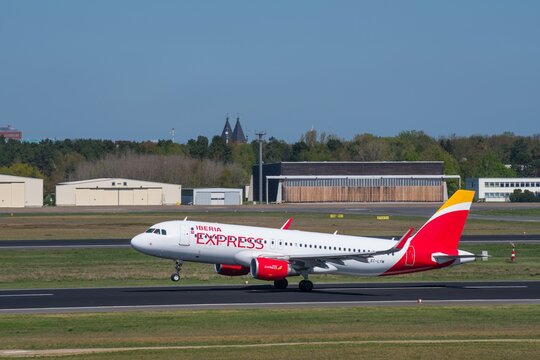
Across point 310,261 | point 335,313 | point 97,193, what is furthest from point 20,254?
point 97,193

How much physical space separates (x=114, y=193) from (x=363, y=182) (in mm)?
44679

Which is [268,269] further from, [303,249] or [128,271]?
[128,271]

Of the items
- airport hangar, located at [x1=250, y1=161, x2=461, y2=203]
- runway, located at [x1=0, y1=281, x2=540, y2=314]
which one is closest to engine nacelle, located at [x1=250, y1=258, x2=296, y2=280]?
runway, located at [x1=0, y1=281, x2=540, y2=314]

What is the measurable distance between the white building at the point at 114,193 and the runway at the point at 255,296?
12425 centimetres

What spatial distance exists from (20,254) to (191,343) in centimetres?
3782

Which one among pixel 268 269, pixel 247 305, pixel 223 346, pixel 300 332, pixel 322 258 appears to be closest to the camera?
pixel 223 346

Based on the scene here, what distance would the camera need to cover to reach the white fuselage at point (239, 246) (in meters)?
45.8

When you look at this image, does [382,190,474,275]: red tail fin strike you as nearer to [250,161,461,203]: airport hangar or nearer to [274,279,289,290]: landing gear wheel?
[274,279,289,290]: landing gear wheel

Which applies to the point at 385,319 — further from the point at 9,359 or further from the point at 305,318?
the point at 9,359

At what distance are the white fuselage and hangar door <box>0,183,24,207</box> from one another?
119 m

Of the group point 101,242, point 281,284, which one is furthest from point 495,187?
point 281,284

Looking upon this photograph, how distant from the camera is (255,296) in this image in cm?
4419

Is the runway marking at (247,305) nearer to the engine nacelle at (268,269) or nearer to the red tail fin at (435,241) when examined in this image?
the engine nacelle at (268,269)

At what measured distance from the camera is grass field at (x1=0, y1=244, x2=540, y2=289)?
51.0 m
